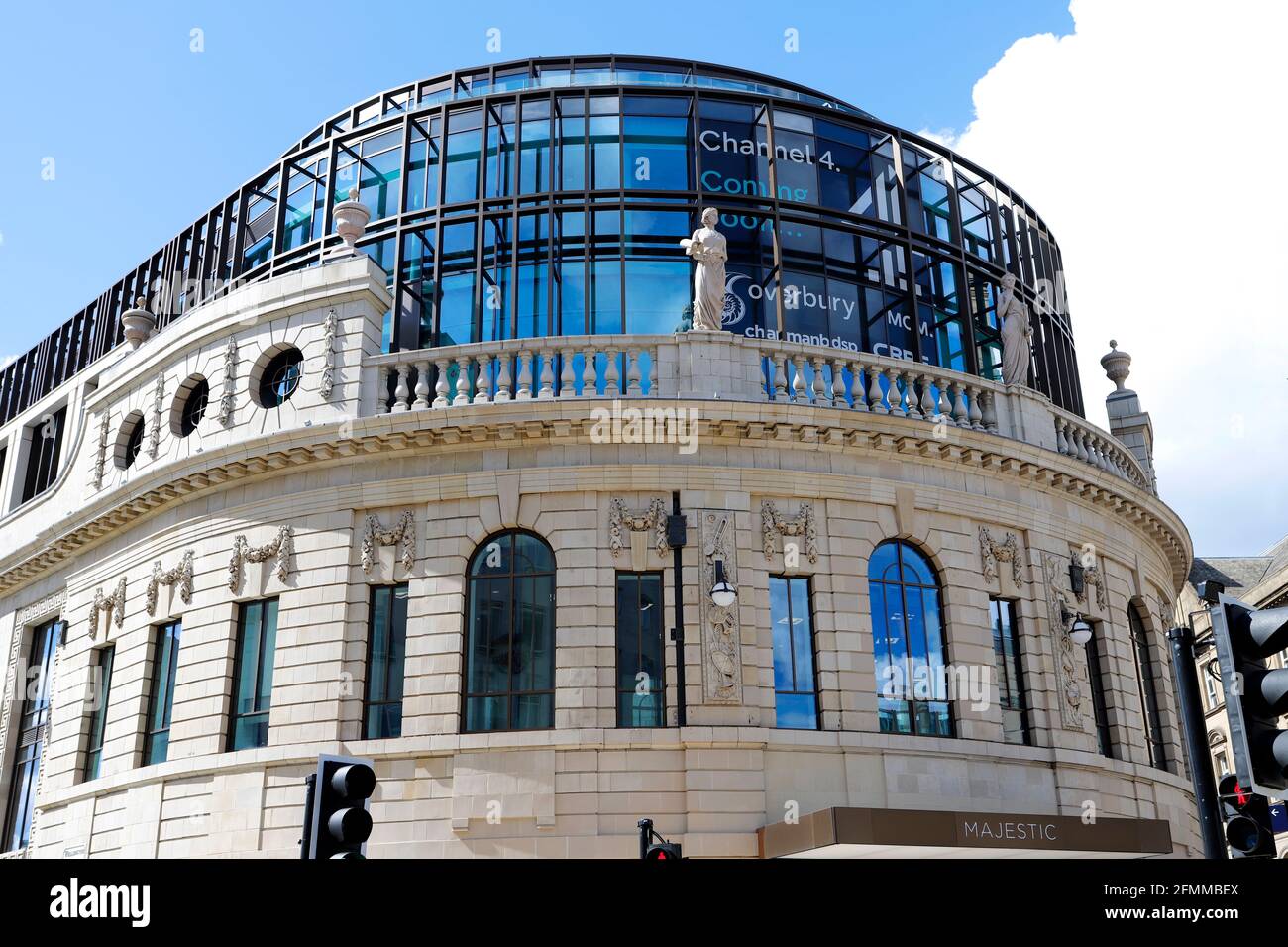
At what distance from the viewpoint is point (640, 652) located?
22.5m

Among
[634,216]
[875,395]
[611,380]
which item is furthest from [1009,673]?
[634,216]

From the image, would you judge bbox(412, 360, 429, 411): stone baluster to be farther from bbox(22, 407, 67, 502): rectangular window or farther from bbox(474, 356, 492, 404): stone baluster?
bbox(22, 407, 67, 502): rectangular window

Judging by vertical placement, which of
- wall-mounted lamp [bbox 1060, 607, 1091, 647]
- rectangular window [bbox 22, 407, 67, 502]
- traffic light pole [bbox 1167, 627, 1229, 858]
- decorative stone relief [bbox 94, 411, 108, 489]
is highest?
rectangular window [bbox 22, 407, 67, 502]

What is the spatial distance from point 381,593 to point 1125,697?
15.9 metres

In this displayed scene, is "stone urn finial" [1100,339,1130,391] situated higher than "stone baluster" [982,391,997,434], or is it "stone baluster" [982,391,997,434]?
"stone urn finial" [1100,339,1130,391]

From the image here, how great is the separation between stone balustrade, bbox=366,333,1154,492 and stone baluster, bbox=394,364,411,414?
0.02 metres

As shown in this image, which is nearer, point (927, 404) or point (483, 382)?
point (483, 382)

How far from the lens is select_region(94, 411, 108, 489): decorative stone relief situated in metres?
29.5

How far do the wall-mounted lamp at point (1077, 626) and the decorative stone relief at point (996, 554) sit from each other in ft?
4.30

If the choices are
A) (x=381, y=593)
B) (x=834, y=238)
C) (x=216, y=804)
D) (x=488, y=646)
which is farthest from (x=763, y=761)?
(x=834, y=238)

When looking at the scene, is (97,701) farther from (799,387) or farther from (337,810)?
(337,810)

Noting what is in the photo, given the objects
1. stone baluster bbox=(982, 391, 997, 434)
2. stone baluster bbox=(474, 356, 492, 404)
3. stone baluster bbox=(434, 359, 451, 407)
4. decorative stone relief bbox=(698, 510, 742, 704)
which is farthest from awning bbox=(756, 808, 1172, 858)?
stone baluster bbox=(434, 359, 451, 407)

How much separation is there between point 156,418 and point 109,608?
14.7ft

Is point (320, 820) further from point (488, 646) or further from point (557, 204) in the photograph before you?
point (557, 204)
